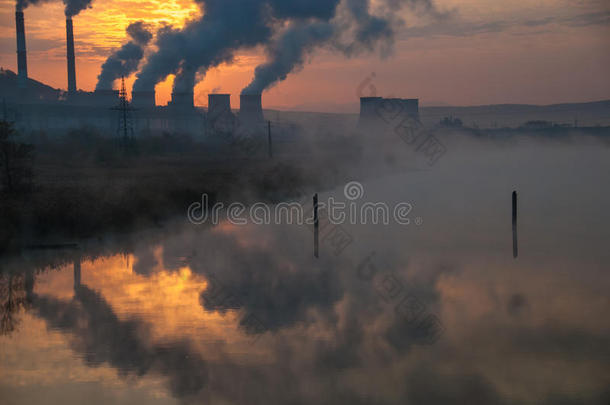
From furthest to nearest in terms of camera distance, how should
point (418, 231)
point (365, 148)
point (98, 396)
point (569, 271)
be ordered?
point (365, 148) → point (418, 231) → point (569, 271) → point (98, 396)

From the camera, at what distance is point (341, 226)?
27.0 metres

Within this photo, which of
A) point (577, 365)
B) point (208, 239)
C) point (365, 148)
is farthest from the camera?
point (365, 148)

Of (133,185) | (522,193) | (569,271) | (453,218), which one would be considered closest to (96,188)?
(133,185)

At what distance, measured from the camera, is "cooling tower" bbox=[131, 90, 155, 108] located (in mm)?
70506

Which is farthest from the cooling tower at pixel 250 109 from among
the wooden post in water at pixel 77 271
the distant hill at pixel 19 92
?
the wooden post in water at pixel 77 271

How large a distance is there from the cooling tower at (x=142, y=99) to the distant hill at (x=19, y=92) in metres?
A: 13.2

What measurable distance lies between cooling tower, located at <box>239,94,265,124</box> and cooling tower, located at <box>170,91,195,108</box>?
5.69 meters

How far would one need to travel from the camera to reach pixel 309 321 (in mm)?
13430

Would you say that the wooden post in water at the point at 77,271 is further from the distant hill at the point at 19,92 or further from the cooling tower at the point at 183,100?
the distant hill at the point at 19,92

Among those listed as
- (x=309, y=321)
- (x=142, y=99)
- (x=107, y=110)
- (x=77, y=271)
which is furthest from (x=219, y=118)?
(x=309, y=321)

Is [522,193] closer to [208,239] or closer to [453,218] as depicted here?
[453,218]

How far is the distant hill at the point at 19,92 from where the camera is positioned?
75.3 m

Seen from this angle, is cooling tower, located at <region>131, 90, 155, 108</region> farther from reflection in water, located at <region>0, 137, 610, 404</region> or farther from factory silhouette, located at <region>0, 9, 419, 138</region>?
reflection in water, located at <region>0, 137, 610, 404</region>

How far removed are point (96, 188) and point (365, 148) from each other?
5272 centimetres
